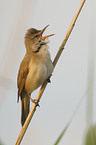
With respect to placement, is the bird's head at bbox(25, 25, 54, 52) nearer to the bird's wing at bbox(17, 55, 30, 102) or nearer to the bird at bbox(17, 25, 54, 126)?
the bird at bbox(17, 25, 54, 126)

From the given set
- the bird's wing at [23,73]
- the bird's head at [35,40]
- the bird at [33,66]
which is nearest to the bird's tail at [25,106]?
the bird at [33,66]

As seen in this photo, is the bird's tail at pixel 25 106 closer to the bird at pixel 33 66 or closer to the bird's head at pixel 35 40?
the bird at pixel 33 66

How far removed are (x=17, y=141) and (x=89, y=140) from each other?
66 centimetres

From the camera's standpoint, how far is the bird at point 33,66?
96.3 inches

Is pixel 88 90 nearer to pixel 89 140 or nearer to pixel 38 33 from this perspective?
pixel 89 140

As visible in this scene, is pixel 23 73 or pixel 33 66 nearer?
pixel 33 66

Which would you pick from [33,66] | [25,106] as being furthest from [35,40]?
[25,106]

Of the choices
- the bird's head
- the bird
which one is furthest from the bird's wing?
the bird's head

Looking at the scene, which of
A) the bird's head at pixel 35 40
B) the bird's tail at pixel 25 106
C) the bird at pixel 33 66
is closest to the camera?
the bird at pixel 33 66

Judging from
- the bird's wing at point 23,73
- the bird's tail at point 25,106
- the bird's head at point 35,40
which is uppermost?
the bird's head at point 35,40

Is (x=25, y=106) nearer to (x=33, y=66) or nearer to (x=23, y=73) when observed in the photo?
(x=23, y=73)

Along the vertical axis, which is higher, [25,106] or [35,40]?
[35,40]

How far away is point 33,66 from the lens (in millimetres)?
2566

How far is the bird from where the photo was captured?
2447mm
